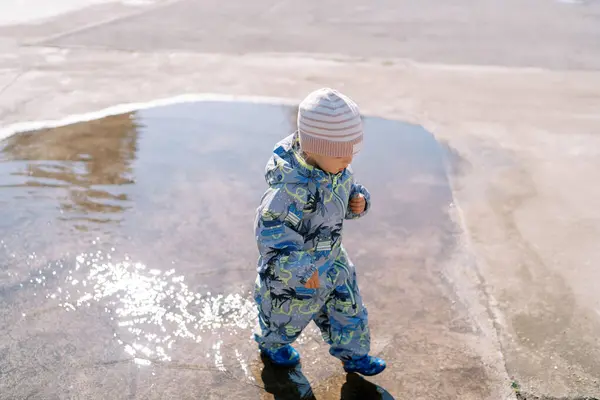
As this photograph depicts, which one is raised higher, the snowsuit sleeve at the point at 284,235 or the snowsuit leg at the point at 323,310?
the snowsuit sleeve at the point at 284,235

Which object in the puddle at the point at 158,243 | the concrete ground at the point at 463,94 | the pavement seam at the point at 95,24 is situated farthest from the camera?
the pavement seam at the point at 95,24

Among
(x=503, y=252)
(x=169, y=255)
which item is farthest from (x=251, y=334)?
(x=503, y=252)

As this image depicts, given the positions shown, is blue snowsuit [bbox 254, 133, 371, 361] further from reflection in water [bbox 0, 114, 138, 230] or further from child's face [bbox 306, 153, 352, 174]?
reflection in water [bbox 0, 114, 138, 230]

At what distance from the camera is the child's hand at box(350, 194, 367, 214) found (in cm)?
269

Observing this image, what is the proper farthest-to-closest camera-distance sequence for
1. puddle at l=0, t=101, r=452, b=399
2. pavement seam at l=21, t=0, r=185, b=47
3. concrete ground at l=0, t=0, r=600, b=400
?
pavement seam at l=21, t=0, r=185, b=47 < concrete ground at l=0, t=0, r=600, b=400 < puddle at l=0, t=101, r=452, b=399

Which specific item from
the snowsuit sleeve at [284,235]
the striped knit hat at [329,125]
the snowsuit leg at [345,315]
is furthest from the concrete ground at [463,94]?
the striped knit hat at [329,125]

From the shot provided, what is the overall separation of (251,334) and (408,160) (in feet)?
7.72

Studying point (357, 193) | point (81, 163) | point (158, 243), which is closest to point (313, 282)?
point (357, 193)

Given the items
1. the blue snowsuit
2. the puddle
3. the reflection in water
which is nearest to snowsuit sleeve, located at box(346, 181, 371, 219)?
the blue snowsuit

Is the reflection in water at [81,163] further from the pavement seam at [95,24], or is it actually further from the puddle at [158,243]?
the pavement seam at [95,24]

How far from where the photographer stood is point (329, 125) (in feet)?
7.67

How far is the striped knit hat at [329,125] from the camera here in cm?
234

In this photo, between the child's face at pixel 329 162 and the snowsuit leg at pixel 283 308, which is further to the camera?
the snowsuit leg at pixel 283 308

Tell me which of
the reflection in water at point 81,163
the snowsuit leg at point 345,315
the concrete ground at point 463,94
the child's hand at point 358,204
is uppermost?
the child's hand at point 358,204
